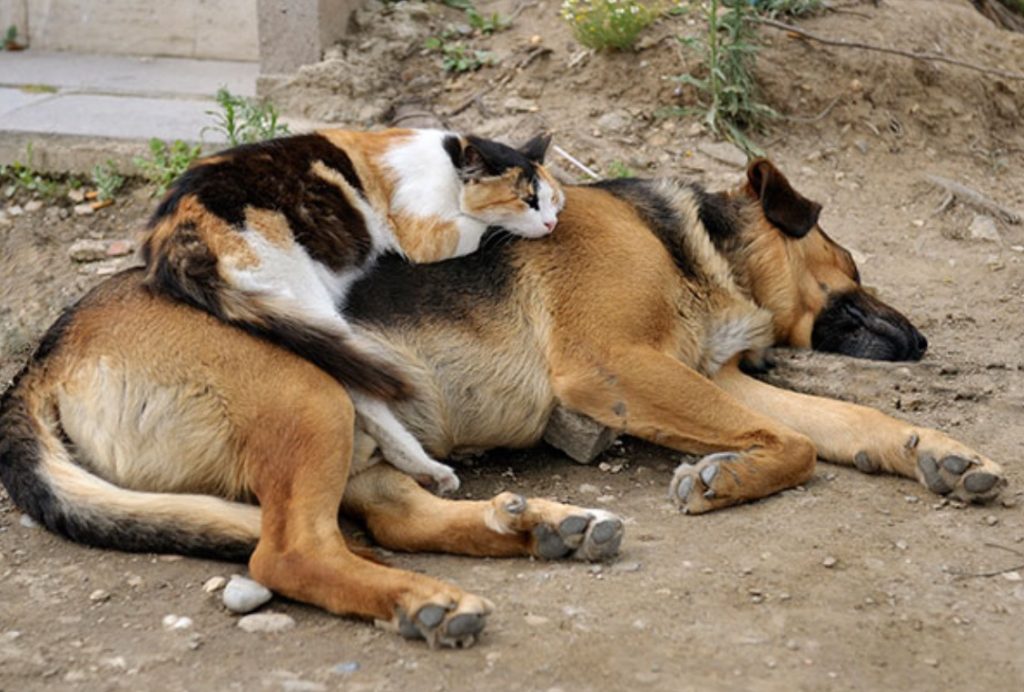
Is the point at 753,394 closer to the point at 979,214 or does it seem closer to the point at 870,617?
the point at 870,617

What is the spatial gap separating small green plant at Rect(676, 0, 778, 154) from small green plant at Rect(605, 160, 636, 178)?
0.60 meters

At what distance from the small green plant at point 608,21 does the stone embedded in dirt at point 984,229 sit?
2144 millimetres

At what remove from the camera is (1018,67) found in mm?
8461

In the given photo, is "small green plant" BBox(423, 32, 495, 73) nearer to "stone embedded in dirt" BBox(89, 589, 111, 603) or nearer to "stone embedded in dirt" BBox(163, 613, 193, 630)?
"stone embedded in dirt" BBox(89, 589, 111, 603)

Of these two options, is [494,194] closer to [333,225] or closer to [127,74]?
[333,225]

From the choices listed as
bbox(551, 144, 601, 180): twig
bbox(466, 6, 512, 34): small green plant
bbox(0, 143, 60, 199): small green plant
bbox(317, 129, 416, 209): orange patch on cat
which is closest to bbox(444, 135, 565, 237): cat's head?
bbox(317, 129, 416, 209): orange patch on cat

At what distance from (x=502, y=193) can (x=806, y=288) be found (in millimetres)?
1360

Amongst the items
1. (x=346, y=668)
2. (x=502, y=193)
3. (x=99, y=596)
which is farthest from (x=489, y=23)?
(x=346, y=668)

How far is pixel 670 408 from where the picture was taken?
4742 millimetres

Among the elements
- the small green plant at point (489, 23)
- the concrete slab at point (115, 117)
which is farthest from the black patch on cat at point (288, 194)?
the small green plant at point (489, 23)

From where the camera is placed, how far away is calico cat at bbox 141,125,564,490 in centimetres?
428

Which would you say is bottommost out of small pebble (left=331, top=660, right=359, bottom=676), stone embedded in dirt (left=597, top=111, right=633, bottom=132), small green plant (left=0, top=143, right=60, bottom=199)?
small green plant (left=0, top=143, right=60, bottom=199)

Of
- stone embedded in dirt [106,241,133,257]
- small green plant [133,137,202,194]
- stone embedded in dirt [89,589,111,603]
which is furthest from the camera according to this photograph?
small green plant [133,137,202,194]

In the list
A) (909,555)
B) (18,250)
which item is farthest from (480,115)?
(909,555)
